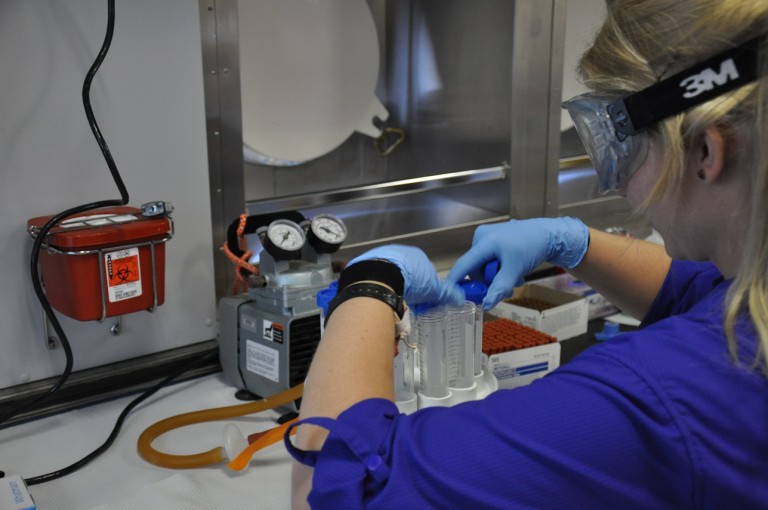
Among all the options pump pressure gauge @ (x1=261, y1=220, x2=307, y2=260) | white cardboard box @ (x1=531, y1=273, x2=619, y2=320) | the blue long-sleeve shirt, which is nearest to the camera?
the blue long-sleeve shirt

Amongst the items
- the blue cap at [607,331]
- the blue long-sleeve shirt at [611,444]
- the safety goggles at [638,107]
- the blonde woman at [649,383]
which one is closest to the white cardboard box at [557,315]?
the blue cap at [607,331]

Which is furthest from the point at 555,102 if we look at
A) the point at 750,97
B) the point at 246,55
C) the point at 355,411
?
the point at 355,411

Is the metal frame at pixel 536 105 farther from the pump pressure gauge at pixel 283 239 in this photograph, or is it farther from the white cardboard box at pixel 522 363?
the pump pressure gauge at pixel 283 239

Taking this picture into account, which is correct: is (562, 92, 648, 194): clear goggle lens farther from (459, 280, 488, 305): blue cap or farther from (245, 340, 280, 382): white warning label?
(245, 340, 280, 382): white warning label

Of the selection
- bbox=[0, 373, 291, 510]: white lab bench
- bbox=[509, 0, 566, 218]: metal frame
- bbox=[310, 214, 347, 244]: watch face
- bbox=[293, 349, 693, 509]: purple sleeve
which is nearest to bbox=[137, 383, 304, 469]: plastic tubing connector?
bbox=[0, 373, 291, 510]: white lab bench

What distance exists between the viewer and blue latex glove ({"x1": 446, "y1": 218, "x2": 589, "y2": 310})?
1212 millimetres

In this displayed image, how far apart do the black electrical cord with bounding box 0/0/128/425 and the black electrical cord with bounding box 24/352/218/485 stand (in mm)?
137

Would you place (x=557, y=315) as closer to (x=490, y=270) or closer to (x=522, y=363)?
(x=522, y=363)

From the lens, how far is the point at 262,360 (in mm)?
1469

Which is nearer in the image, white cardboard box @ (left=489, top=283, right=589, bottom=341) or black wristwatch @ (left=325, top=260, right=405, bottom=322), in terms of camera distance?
black wristwatch @ (left=325, top=260, right=405, bottom=322)

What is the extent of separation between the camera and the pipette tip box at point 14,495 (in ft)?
3.45

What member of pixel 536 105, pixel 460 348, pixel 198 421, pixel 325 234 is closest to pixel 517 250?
pixel 460 348

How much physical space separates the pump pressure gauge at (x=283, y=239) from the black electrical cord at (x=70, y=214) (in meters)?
0.28

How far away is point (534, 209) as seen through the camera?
218 cm
